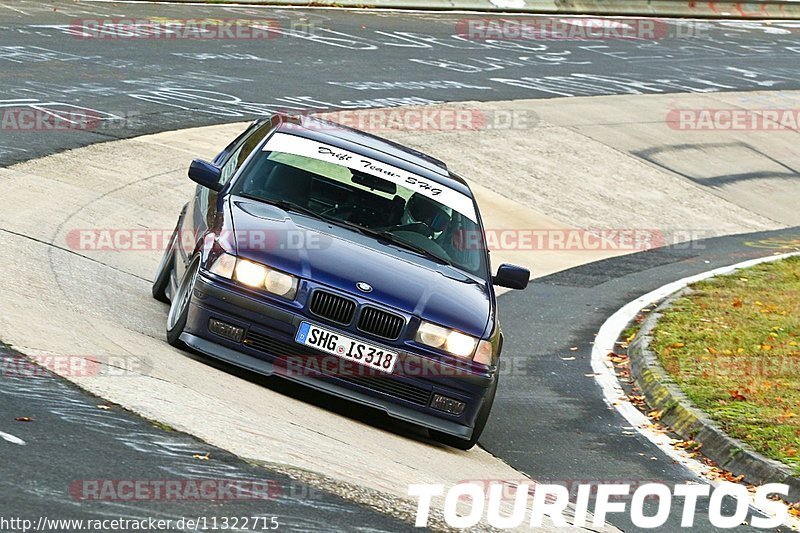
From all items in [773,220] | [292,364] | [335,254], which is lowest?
[773,220]

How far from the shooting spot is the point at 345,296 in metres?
7.96

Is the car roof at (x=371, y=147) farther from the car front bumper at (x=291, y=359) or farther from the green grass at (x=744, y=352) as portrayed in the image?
the green grass at (x=744, y=352)

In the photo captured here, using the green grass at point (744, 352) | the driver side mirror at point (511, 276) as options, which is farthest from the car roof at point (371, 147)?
the green grass at point (744, 352)

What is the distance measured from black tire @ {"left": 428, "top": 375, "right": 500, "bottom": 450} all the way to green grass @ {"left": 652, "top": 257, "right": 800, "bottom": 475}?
1.83 metres

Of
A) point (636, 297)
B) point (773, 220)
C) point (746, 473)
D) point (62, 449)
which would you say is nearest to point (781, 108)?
point (773, 220)

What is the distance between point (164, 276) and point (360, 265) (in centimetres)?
238

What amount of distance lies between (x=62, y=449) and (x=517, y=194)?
512 inches

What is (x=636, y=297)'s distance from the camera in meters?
14.7

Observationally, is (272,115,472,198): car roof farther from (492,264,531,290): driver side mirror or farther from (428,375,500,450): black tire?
(428,375,500,450): black tire

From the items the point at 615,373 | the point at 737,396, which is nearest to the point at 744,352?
the point at 615,373

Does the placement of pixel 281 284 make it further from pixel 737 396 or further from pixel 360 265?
pixel 737 396

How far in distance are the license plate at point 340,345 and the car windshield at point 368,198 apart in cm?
112

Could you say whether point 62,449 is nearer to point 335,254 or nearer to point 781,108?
point 335,254

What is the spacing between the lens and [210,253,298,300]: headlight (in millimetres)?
8008
